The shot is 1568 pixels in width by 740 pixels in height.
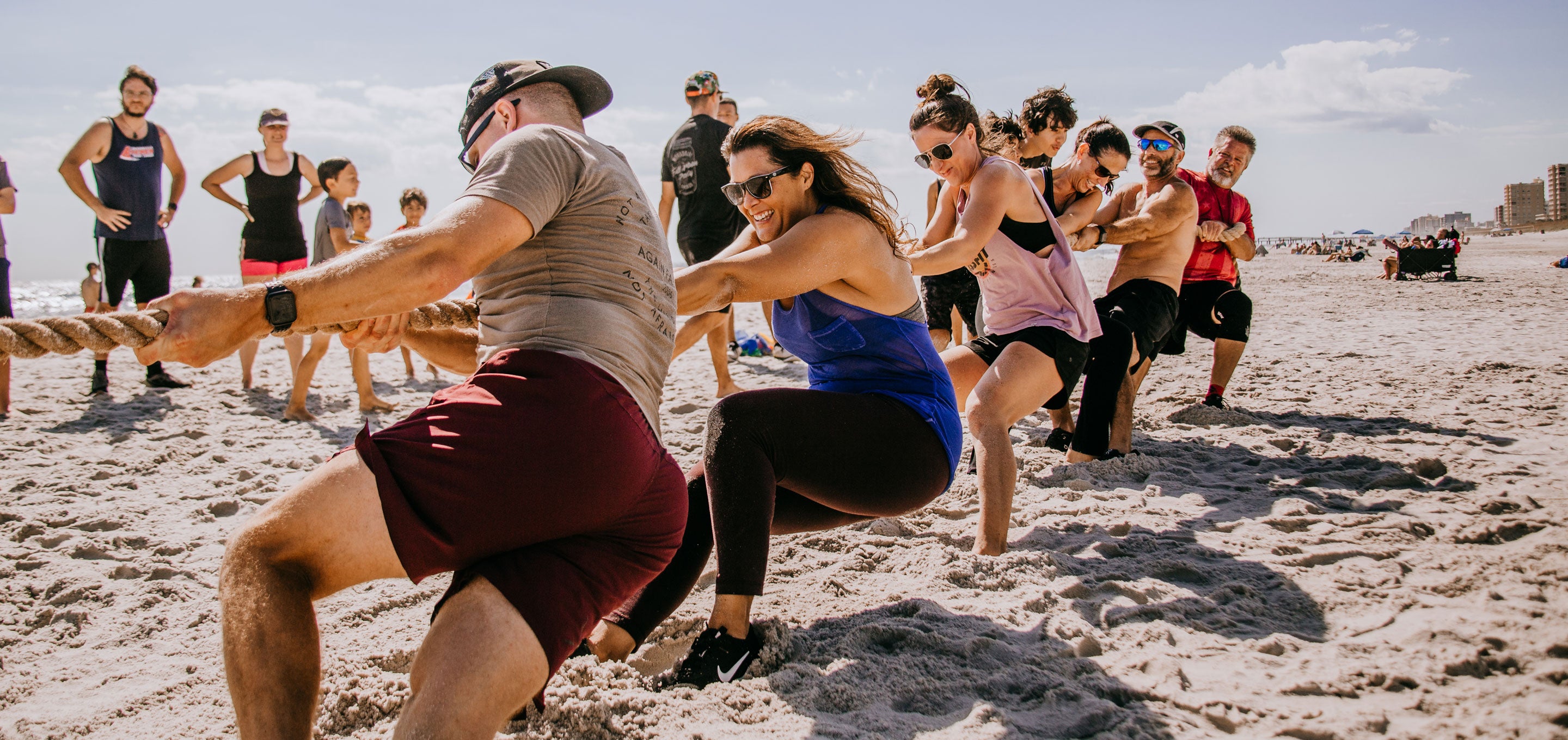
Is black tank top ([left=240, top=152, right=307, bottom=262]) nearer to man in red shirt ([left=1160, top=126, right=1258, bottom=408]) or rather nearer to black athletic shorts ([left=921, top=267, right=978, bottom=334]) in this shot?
black athletic shorts ([left=921, top=267, right=978, bottom=334])

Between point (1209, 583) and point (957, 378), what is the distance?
1267 mm

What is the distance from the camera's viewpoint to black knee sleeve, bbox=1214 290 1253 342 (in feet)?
17.4

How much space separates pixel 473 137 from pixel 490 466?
90 cm

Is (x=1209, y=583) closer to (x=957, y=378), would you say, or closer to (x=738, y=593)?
(x=957, y=378)

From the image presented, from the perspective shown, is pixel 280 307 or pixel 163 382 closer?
pixel 280 307

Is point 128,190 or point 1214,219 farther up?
point 128,190

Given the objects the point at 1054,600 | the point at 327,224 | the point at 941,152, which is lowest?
the point at 1054,600

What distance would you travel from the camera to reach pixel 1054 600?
2.65 m

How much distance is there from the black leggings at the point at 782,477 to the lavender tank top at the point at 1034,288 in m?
1.20

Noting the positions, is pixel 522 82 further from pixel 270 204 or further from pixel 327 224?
pixel 270 204

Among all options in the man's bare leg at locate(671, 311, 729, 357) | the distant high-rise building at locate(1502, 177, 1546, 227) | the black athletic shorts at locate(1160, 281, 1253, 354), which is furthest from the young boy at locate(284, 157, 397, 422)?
the distant high-rise building at locate(1502, 177, 1546, 227)

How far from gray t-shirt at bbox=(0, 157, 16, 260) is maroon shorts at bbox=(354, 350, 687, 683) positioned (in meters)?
6.49

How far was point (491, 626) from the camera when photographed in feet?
4.81

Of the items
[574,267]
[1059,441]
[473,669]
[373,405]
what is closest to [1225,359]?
[1059,441]
